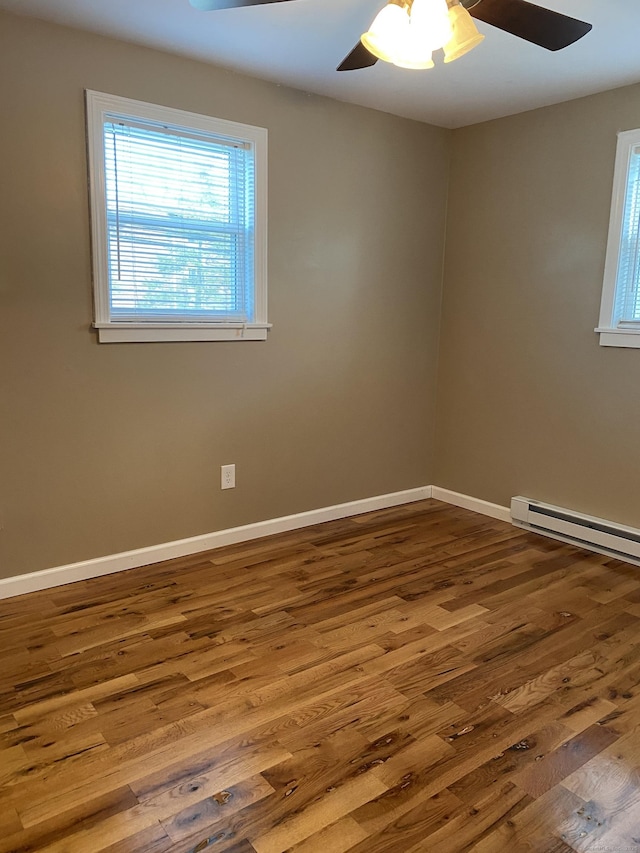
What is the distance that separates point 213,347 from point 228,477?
704mm

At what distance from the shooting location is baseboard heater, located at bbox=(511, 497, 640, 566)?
10.8 ft

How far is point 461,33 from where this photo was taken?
1828mm

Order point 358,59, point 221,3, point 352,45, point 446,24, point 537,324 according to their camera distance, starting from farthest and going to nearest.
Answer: point 537,324, point 352,45, point 358,59, point 221,3, point 446,24

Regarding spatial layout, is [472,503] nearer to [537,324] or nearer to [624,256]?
[537,324]

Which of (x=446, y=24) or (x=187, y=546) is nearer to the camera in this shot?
(x=446, y=24)

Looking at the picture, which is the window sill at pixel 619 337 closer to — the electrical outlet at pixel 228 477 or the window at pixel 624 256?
the window at pixel 624 256

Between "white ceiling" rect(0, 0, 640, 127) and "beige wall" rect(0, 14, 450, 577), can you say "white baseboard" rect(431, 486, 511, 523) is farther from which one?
"white ceiling" rect(0, 0, 640, 127)

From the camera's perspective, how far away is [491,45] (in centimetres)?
269

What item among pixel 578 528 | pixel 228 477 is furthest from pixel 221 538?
pixel 578 528

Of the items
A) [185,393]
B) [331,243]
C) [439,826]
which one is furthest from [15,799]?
[331,243]

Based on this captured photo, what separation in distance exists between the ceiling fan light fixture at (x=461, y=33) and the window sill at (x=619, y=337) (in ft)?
6.20

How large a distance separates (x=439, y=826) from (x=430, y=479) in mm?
2934

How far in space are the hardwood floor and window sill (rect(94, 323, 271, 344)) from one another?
3.73 feet

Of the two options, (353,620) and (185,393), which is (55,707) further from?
(185,393)
